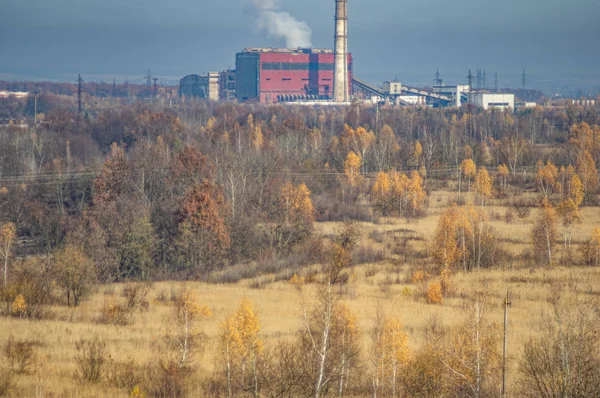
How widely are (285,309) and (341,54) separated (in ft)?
197

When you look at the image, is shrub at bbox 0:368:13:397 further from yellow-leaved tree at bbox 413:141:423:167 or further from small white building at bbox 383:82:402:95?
small white building at bbox 383:82:402:95

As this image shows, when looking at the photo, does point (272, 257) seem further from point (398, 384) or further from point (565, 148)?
point (565, 148)

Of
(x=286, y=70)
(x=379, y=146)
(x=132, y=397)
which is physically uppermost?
(x=286, y=70)

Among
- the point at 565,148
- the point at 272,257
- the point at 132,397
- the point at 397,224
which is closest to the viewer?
the point at 132,397

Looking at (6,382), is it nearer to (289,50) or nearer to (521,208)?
(521,208)

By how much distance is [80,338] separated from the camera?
1546 centimetres

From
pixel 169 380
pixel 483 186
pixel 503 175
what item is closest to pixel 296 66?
pixel 503 175

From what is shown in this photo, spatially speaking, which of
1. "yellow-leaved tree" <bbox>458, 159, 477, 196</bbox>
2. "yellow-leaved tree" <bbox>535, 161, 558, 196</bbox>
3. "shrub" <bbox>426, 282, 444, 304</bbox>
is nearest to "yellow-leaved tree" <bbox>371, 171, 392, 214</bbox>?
"yellow-leaved tree" <bbox>458, 159, 477, 196</bbox>

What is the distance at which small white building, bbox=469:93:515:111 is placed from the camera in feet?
250

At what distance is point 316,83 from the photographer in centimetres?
8350

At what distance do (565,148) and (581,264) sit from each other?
2071 cm

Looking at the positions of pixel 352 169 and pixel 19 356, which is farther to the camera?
pixel 352 169

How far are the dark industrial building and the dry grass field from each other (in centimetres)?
5482

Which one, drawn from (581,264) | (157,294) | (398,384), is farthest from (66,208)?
(398,384)
